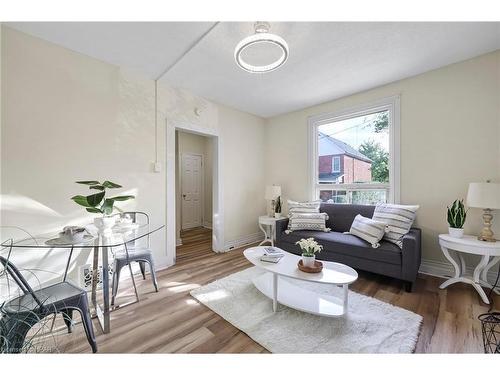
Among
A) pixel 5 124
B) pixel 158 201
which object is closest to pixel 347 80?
pixel 158 201

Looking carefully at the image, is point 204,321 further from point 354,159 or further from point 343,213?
point 354,159

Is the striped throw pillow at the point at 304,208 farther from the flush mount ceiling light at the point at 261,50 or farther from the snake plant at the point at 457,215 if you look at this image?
the flush mount ceiling light at the point at 261,50

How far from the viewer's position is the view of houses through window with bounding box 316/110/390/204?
10.1 feet

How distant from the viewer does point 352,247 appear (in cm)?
246

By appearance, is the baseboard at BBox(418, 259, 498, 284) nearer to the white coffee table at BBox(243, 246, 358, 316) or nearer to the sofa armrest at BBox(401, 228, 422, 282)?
the sofa armrest at BBox(401, 228, 422, 282)

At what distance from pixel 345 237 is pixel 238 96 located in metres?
2.61

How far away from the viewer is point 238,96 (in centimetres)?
335

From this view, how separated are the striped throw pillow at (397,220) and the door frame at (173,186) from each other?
2340mm

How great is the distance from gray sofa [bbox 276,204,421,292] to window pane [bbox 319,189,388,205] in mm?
323

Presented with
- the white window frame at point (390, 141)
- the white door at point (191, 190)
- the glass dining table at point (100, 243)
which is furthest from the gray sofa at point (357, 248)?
the white door at point (191, 190)

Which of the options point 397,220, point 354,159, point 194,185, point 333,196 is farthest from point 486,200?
point 194,185

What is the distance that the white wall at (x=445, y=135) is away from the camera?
2.28 metres

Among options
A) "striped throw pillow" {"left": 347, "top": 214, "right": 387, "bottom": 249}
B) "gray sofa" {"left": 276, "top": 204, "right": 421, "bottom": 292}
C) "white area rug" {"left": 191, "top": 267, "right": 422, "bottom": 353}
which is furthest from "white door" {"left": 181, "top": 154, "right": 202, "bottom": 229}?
"striped throw pillow" {"left": 347, "top": 214, "right": 387, "bottom": 249}
